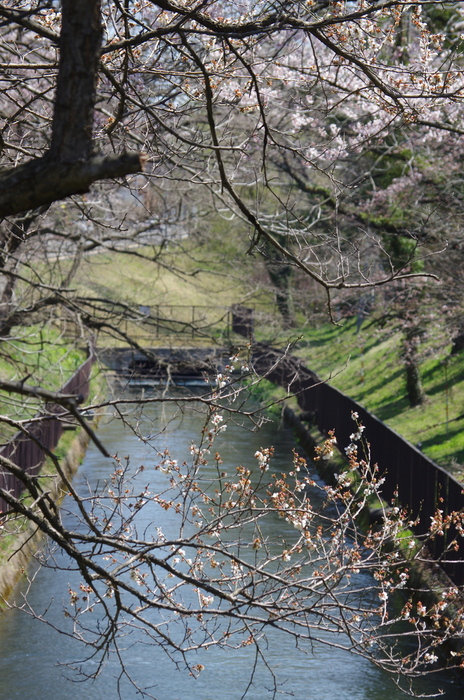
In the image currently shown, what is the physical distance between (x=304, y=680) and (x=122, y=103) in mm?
7292

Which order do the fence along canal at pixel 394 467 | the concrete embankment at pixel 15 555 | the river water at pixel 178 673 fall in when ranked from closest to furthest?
the river water at pixel 178 673, the fence along canal at pixel 394 467, the concrete embankment at pixel 15 555

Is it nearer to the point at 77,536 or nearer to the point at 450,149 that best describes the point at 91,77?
the point at 77,536

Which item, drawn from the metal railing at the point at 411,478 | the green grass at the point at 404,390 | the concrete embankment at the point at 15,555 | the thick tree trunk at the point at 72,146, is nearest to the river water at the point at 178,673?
the concrete embankment at the point at 15,555

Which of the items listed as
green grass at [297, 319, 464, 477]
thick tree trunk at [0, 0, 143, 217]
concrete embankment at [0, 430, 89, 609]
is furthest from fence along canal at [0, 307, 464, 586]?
thick tree trunk at [0, 0, 143, 217]

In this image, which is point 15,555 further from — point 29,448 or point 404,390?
point 404,390

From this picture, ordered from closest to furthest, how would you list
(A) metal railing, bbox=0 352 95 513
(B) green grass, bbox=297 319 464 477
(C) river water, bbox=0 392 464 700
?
(C) river water, bbox=0 392 464 700 → (A) metal railing, bbox=0 352 95 513 → (B) green grass, bbox=297 319 464 477

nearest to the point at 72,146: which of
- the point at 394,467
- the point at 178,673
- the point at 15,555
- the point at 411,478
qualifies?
the point at 178,673

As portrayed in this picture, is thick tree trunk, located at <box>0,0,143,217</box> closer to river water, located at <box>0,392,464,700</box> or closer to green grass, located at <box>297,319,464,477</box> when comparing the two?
river water, located at <box>0,392,464,700</box>

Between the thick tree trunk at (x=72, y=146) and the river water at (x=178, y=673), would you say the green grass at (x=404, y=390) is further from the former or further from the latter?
the thick tree trunk at (x=72, y=146)

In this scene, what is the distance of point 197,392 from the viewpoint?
33.0 metres

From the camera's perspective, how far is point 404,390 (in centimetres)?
2412

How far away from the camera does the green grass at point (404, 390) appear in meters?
17.6

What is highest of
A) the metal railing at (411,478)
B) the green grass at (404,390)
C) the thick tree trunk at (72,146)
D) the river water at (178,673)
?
the green grass at (404,390)

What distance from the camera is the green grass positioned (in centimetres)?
1759
